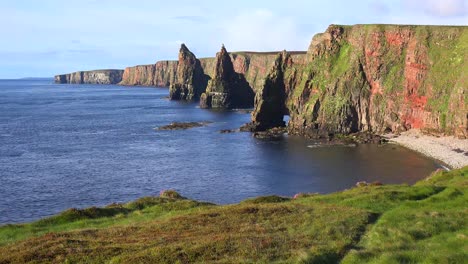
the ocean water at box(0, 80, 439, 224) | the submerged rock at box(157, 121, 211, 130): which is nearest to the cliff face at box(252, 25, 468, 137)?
the ocean water at box(0, 80, 439, 224)

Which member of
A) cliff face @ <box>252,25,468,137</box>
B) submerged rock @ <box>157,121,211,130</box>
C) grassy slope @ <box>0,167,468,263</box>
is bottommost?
submerged rock @ <box>157,121,211,130</box>

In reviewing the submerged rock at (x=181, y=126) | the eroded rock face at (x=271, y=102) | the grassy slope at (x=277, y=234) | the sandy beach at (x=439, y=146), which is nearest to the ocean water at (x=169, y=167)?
the sandy beach at (x=439, y=146)

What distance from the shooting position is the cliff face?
390 feet

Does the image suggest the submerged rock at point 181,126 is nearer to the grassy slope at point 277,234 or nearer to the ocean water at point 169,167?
the ocean water at point 169,167

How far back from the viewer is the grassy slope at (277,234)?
23328mm

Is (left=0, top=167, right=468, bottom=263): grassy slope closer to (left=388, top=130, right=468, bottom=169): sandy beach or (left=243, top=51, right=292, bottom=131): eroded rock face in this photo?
(left=388, top=130, right=468, bottom=169): sandy beach

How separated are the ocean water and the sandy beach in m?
3.29

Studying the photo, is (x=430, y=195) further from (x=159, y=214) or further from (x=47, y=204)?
(x=47, y=204)

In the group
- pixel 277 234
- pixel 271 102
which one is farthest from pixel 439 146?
pixel 277 234

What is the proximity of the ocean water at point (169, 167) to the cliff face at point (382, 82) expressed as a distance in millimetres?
14178

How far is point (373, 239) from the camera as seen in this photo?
26.6m

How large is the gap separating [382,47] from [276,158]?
53.3m

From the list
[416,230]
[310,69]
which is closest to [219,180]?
[416,230]

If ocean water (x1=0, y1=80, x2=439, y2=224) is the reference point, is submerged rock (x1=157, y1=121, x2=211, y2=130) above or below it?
above
